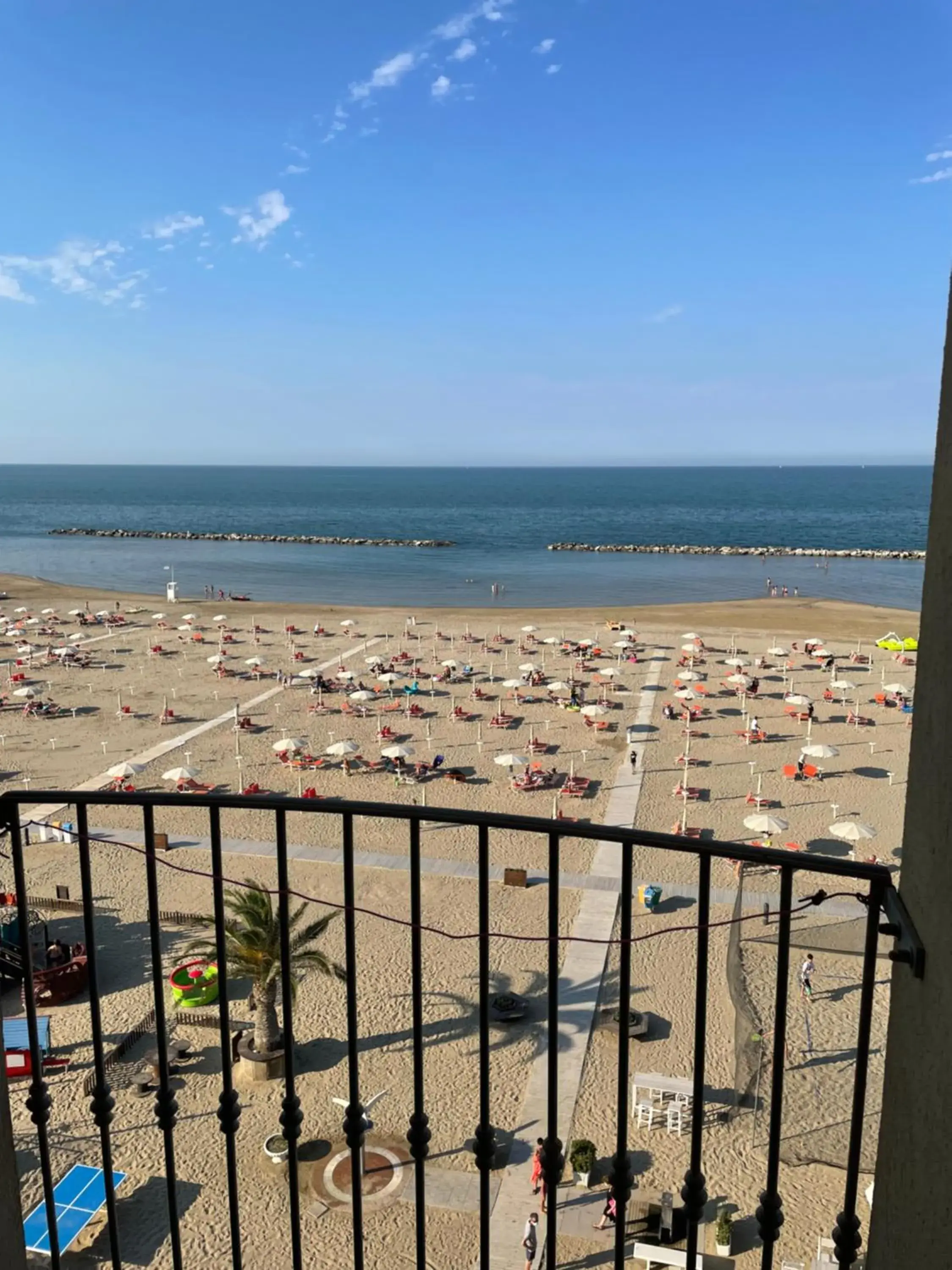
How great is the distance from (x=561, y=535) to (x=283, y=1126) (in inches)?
3643

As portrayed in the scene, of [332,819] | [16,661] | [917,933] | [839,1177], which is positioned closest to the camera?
[917,933]

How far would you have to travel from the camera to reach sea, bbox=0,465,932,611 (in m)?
56.3

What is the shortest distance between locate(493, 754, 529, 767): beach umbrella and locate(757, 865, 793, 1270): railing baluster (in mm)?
17940

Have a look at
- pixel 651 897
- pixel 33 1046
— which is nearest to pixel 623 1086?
pixel 33 1046

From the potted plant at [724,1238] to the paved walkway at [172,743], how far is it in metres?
12.3

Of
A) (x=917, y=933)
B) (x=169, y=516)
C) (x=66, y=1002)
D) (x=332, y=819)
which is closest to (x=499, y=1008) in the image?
(x=66, y=1002)

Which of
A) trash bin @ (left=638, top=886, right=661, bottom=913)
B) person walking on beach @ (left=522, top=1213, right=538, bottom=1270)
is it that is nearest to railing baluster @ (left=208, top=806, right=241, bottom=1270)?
person walking on beach @ (left=522, top=1213, right=538, bottom=1270)

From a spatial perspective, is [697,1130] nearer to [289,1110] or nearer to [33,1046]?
[289,1110]

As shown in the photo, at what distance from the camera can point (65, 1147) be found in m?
9.66

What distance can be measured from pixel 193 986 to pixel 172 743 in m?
12.3

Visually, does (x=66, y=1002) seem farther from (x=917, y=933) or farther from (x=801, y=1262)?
(x=917, y=933)

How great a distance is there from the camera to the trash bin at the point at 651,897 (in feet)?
47.6

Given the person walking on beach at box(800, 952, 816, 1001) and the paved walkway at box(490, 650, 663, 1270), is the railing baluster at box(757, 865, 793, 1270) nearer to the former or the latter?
the paved walkway at box(490, 650, 663, 1270)

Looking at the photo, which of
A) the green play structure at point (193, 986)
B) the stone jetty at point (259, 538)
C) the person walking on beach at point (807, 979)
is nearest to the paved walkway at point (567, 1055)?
the person walking on beach at point (807, 979)
